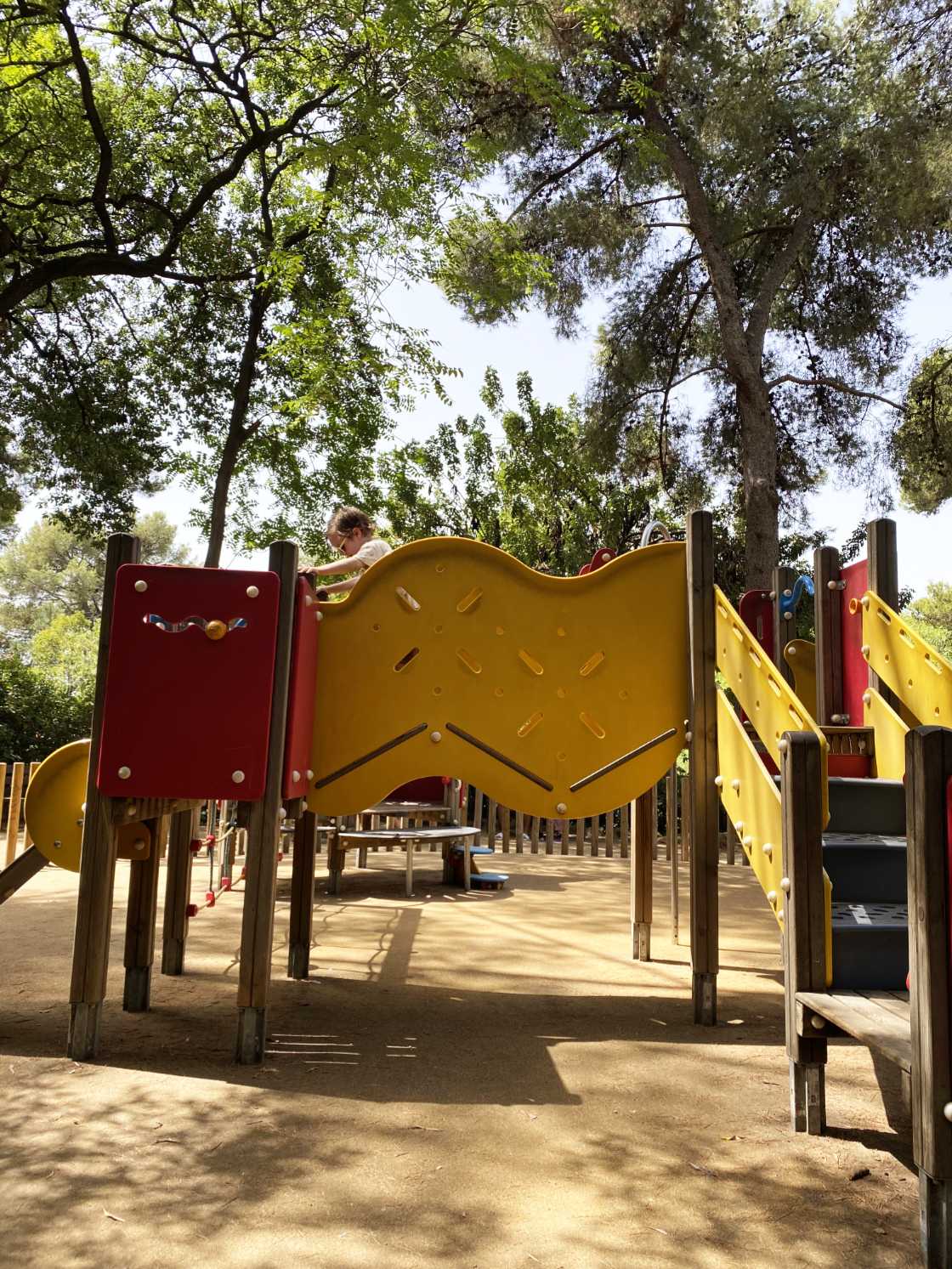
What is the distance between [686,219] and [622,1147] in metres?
15.0

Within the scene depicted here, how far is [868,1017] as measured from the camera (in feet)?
8.90

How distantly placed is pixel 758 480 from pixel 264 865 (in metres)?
10.6

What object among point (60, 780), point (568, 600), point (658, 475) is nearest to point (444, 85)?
point (658, 475)

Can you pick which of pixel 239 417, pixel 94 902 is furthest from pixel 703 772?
pixel 239 417

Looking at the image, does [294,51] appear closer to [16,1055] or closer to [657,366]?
[657,366]

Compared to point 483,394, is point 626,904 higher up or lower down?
lower down

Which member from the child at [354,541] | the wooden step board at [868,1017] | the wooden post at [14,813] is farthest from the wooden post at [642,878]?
the wooden post at [14,813]

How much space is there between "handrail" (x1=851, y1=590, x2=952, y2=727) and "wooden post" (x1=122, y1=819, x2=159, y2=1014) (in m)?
3.68

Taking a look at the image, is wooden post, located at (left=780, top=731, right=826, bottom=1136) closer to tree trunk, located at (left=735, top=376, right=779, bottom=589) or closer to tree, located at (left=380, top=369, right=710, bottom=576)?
tree trunk, located at (left=735, top=376, right=779, bottom=589)

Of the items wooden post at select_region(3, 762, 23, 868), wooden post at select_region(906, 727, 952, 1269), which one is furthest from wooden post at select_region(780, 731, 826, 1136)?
wooden post at select_region(3, 762, 23, 868)

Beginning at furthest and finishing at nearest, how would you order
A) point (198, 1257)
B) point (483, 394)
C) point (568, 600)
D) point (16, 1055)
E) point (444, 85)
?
point (483, 394), point (444, 85), point (568, 600), point (16, 1055), point (198, 1257)

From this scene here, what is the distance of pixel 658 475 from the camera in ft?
58.5

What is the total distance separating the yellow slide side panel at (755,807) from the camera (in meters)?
3.52

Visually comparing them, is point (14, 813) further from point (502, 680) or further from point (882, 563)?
point (882, 563)
